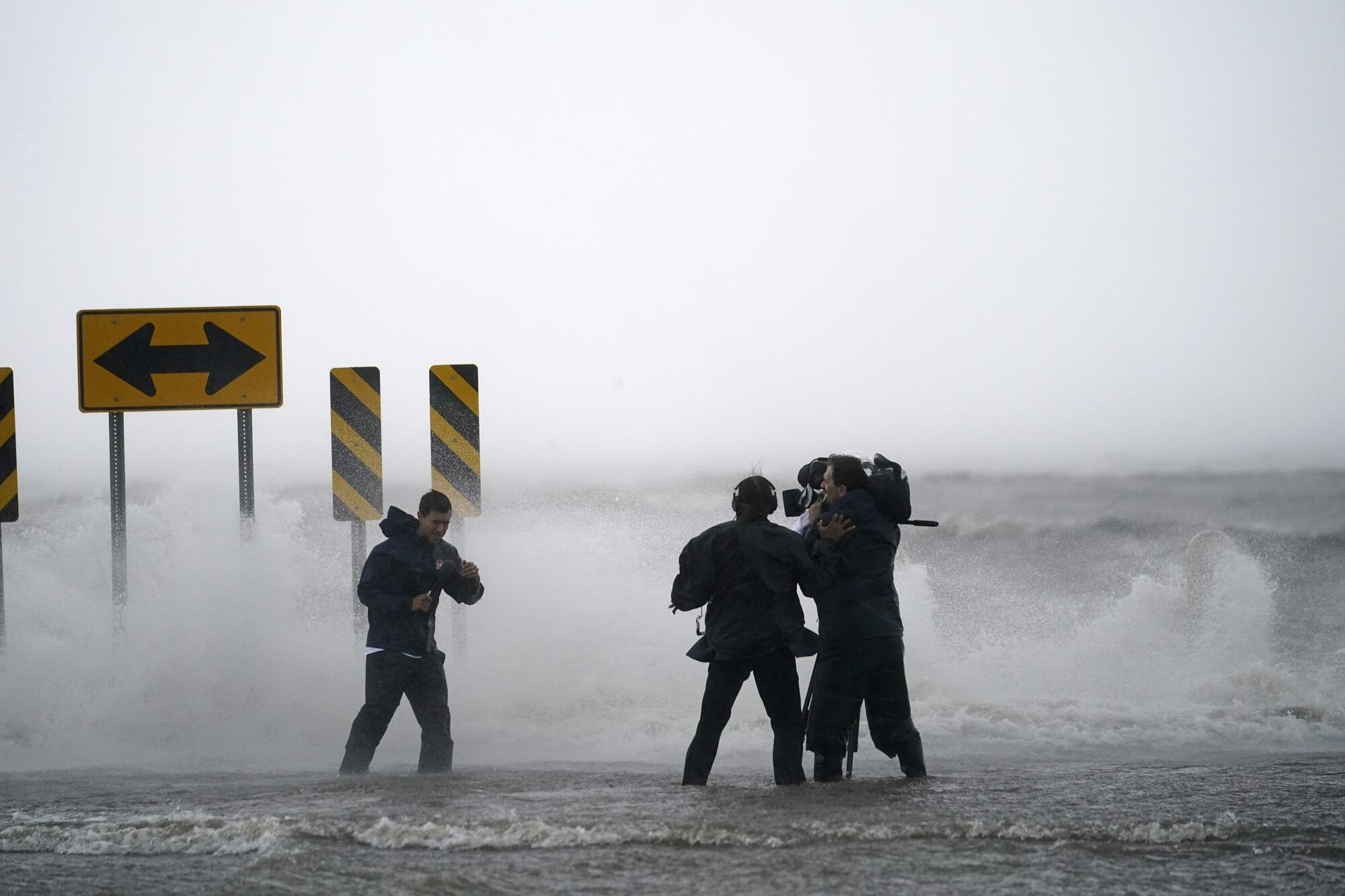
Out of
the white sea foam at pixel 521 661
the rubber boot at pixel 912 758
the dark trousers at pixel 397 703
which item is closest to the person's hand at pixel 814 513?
the rubber boot at pixel 912 758

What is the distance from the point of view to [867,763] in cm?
845

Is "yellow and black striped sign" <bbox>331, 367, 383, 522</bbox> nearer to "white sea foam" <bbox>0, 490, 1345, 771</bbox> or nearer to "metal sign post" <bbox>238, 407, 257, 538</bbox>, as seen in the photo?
"metal sign post" <bbox>238, 407, 257, 538</bbox>

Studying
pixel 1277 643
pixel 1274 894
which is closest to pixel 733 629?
pixel 1274 894

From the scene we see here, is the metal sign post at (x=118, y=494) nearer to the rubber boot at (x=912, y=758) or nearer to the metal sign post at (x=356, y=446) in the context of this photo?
the metal sign post at (x=356, y=446)

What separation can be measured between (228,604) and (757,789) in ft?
20.6

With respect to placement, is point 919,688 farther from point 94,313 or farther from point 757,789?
point 94,313

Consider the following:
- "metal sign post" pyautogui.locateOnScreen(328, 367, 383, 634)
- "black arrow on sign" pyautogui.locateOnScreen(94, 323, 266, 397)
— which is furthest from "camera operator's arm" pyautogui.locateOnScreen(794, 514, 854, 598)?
"black arrow on sign" pyautogui.locateOnScreen(94, 323, 266, 397)

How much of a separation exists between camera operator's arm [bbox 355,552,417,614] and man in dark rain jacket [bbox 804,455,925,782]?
96.7 inches

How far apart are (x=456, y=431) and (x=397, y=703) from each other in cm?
264

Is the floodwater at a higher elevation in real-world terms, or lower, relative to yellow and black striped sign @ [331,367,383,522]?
lower

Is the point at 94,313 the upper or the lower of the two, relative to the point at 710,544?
upper

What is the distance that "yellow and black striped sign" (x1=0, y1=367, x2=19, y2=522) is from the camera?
9.38 metres

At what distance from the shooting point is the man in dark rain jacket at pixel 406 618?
7.02 metres

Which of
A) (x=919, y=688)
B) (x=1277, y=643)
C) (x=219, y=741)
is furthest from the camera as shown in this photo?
(x=1277, y=643)
